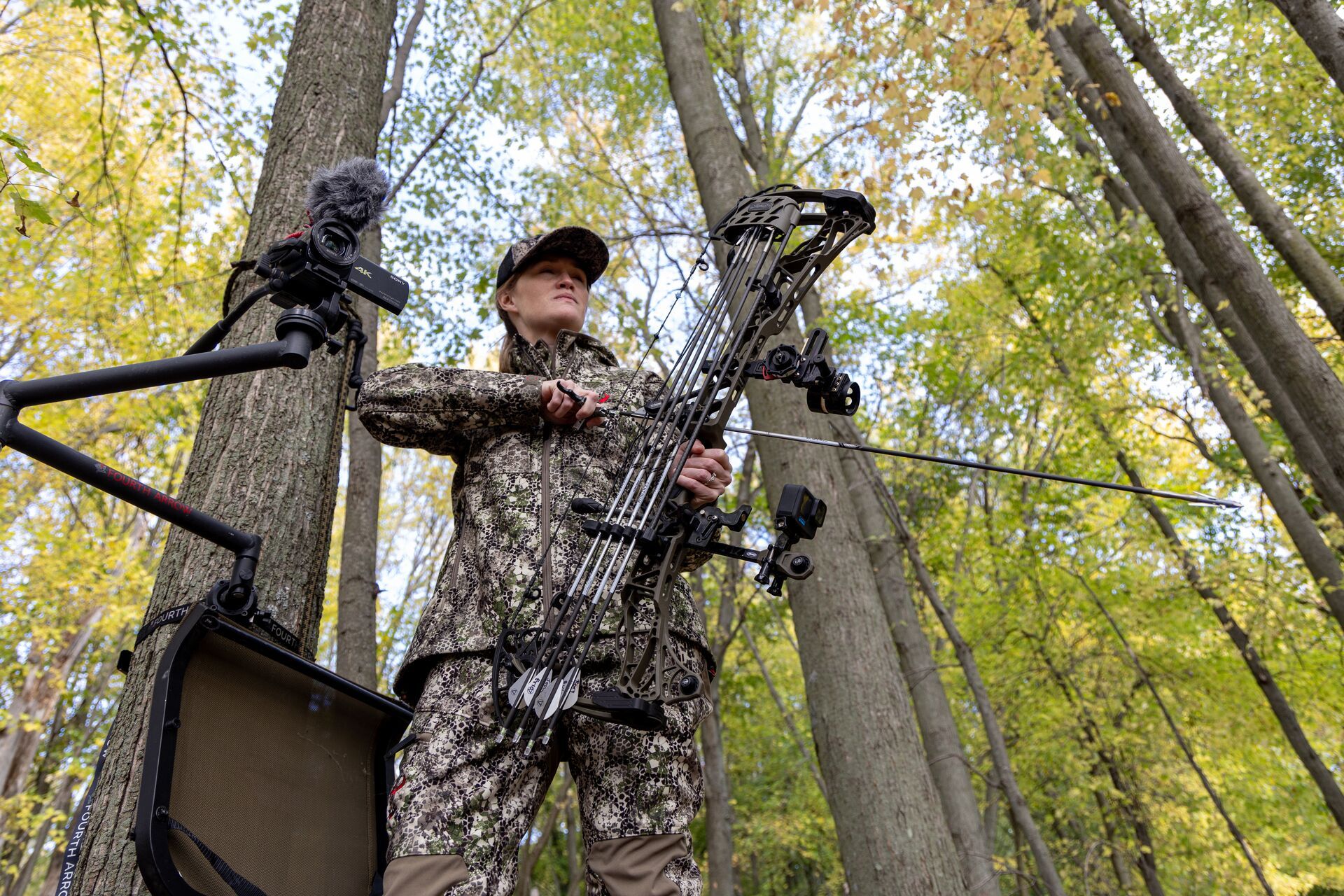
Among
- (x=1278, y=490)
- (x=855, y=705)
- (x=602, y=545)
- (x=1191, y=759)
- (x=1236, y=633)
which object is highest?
(x=1278, y=490)

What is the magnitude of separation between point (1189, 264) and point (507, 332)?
6.77 meters

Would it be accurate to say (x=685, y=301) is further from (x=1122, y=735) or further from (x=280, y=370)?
(x=1122, y=735)

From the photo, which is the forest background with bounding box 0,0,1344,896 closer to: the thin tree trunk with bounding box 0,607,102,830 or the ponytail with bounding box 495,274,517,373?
the thin tree trunk with bounding box 0,607,102,830

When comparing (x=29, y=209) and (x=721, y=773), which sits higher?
(x=721, y=773)

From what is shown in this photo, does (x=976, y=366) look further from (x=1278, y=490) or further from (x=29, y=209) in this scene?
(x=29, y=209)

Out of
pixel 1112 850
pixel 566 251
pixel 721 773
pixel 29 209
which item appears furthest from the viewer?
pixel 1112 850

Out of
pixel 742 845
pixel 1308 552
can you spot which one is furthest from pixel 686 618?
pixel 742 845

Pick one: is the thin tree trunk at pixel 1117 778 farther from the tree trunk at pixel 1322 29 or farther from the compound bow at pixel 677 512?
the compound bow at pixel 677 512

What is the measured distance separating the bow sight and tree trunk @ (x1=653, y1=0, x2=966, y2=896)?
220 centimetres

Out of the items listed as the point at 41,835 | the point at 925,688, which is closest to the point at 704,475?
the point at 925,688

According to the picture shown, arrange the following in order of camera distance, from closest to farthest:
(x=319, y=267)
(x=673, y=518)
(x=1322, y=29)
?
1. (x=319, y=267)
2. (x=673, y=518)
3. (x=1322, y=29)

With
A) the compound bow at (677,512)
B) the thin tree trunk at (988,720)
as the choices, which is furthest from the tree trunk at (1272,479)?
the compound bow at (677,512)

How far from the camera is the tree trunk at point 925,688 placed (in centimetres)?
759

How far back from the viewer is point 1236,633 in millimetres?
10727
